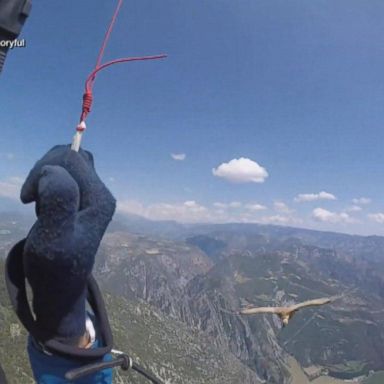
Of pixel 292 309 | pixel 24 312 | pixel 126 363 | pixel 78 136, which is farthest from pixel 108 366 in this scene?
pixel 292 309

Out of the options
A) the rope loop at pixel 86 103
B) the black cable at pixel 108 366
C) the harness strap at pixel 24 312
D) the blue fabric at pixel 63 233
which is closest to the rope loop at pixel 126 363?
the black cable at pixel 108 366

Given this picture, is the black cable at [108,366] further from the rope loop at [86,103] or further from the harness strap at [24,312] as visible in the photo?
the rope loop at [86,103]

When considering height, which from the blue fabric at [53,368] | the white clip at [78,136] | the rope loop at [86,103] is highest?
the rope loop at [86,103]

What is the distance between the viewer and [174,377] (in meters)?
190

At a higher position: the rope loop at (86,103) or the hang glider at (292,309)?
the rope loop at (86,103)

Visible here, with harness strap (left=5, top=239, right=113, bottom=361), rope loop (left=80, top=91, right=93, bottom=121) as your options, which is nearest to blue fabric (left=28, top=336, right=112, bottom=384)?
harness strap (left=5, top=239, right=113, bottom=361)

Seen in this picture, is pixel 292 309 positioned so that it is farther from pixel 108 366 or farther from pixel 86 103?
pixel 86 103

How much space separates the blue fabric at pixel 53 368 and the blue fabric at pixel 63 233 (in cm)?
10

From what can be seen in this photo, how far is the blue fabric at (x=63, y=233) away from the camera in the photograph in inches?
62.5

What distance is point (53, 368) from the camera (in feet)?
6.07

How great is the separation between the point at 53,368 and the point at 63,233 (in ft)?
2.20

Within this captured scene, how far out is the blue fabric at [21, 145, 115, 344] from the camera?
159 centimetres

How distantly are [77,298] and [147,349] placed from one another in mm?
207721

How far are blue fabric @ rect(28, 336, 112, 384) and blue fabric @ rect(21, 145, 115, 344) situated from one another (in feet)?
0.33
